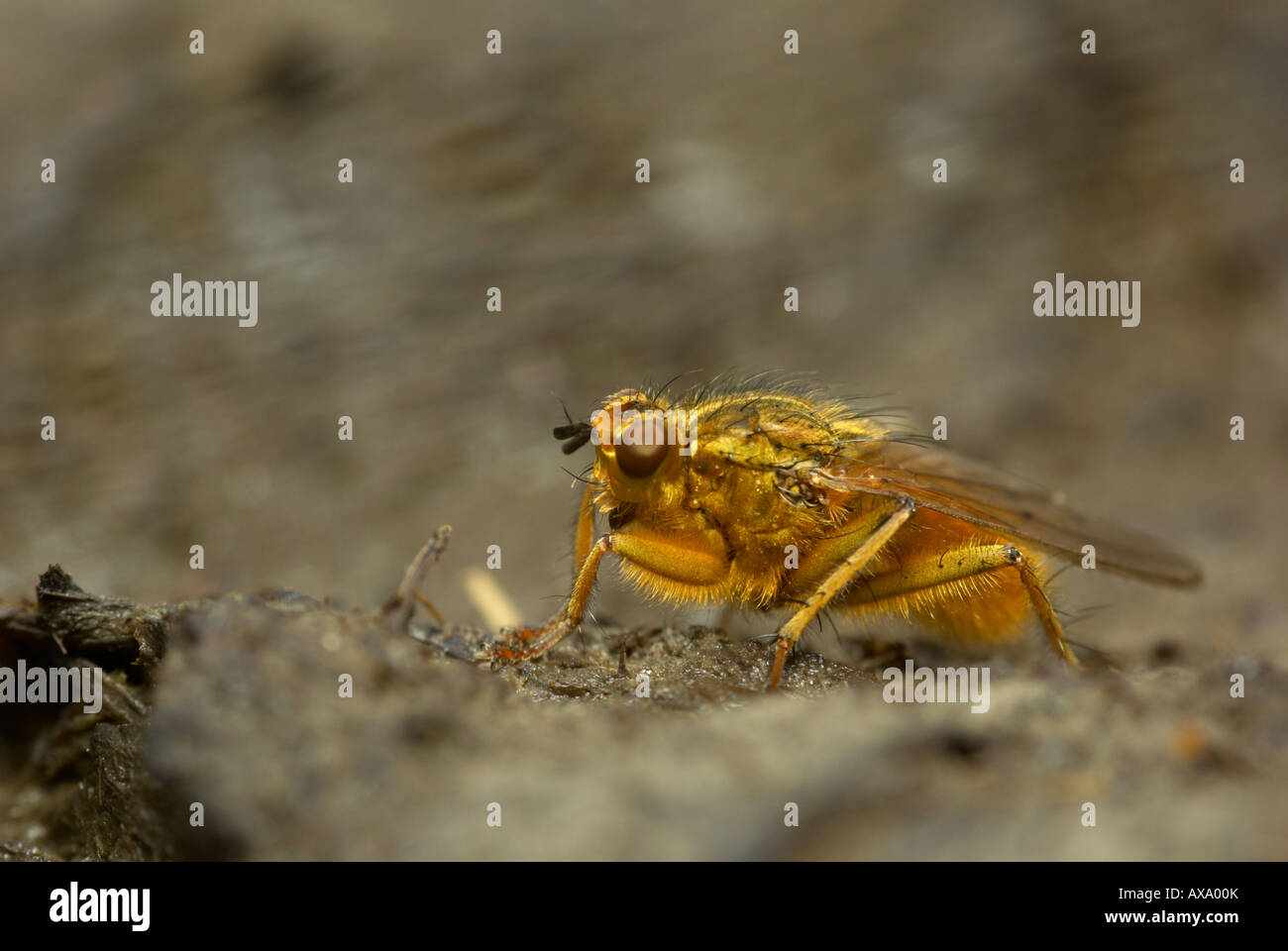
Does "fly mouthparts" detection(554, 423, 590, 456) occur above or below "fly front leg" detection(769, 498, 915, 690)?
above

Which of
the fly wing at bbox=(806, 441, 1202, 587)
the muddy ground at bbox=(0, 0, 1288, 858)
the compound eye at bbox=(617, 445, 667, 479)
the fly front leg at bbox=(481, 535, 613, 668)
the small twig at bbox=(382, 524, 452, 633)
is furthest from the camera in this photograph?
the muddy ground at bbox=(0, 0, 1288, 858)

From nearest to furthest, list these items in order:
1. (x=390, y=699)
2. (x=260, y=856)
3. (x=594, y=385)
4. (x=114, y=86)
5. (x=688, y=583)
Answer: (x=260, y=856) → (x=390, y=699) → (x=688, y=583) → (x=114, y=86) → (x=594, y=385)

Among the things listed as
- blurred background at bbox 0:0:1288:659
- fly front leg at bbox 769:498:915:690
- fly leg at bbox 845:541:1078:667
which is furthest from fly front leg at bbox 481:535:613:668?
blurred background at bbox 0:0:1288:659

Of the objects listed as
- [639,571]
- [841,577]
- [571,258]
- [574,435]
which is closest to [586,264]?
[571,258]

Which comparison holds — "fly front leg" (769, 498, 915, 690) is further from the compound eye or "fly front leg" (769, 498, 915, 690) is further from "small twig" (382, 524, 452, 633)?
"small twig" (382, 524, 452, 633)

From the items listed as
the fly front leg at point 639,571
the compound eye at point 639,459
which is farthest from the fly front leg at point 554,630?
the compound eye at point 639,459
